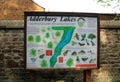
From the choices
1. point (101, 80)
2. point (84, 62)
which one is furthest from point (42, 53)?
point (101, 80)

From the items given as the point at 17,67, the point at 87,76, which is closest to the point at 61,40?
the point at 87,76

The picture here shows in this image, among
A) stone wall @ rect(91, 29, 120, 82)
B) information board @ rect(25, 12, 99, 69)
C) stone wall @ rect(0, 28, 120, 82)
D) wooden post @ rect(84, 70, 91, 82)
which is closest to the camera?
information board @ rect(25, 12, 99, 69)

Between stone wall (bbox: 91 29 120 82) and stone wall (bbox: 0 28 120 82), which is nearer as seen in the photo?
stone wall (bbox: 0 28 120 82)

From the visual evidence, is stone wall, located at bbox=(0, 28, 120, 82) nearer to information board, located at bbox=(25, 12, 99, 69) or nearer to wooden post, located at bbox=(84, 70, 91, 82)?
wooden post, located at bbox=(84, 70, 91, 82)

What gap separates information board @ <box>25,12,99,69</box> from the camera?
9406mm

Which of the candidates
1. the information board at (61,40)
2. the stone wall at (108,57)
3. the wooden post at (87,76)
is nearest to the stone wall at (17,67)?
the stone wall at (108,57)

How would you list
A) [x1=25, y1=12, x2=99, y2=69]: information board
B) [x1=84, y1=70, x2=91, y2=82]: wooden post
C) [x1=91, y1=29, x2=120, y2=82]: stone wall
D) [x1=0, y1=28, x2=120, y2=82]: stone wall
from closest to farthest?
[x1=25, y1=12, x2=99, y2=69]: information board, [x1=84, y1=70, x2=91, y2=82]: wooden post, [x1=0, y1=28, x2=120, y2=82]: stone wall, [x1=91, y1=29, x2=120, y2=82]: stone wall

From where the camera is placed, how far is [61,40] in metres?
9.58

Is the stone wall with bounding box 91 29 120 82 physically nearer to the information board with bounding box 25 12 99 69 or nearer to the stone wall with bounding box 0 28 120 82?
the stone wall with bounding box 0 28 120 82

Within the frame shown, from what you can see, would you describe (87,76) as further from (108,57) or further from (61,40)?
(108,57)

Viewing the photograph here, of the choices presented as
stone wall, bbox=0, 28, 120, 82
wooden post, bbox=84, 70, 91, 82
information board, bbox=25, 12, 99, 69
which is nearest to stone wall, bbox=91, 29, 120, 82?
stone wall, bbox=0, 28, 120, 82

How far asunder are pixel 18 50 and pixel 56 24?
1869 millimetres

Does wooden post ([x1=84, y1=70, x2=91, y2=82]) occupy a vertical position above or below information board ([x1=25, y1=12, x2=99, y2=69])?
below

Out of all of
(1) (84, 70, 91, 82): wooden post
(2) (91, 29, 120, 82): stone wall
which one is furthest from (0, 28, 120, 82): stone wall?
(1) (84, 70, 91, 82): wooden post
